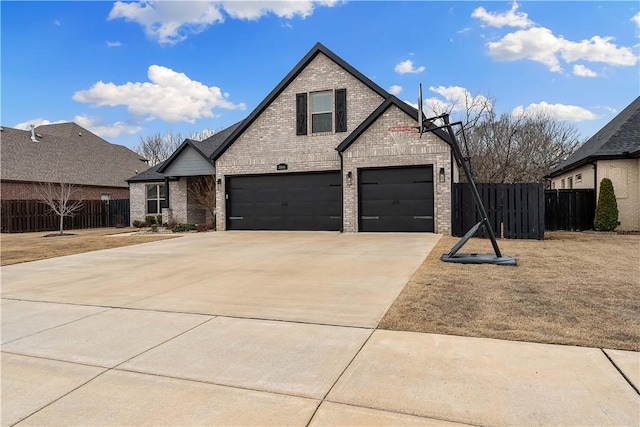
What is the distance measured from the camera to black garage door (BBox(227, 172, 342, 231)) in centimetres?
1597

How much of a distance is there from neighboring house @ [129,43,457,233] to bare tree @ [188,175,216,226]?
3.57 feet

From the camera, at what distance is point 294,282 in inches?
253

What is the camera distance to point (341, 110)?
15.9m

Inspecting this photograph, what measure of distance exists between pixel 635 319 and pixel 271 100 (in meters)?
15.1

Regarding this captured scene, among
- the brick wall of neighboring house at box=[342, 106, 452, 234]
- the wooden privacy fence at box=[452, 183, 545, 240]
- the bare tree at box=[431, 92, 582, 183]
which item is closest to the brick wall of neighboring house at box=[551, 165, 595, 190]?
the bare tree at box=[431, 92, 582, 183]

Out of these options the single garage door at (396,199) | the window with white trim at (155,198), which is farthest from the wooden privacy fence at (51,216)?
the single garage door at (396,199)

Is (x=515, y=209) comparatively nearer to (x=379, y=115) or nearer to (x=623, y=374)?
(x=379, y=115)

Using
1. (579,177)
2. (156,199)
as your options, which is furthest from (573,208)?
(156,199)

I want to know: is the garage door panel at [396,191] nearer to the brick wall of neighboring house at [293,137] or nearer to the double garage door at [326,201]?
the double garage door at [326,201]

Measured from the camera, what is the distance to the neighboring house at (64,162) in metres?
25.3

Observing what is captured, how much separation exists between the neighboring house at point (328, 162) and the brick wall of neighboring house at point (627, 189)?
7.04 meters

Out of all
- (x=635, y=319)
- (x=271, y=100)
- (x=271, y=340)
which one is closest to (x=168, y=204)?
(x=271, y=100)

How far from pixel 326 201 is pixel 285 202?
1.85 meters

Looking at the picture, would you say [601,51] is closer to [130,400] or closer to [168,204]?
[168,204]
